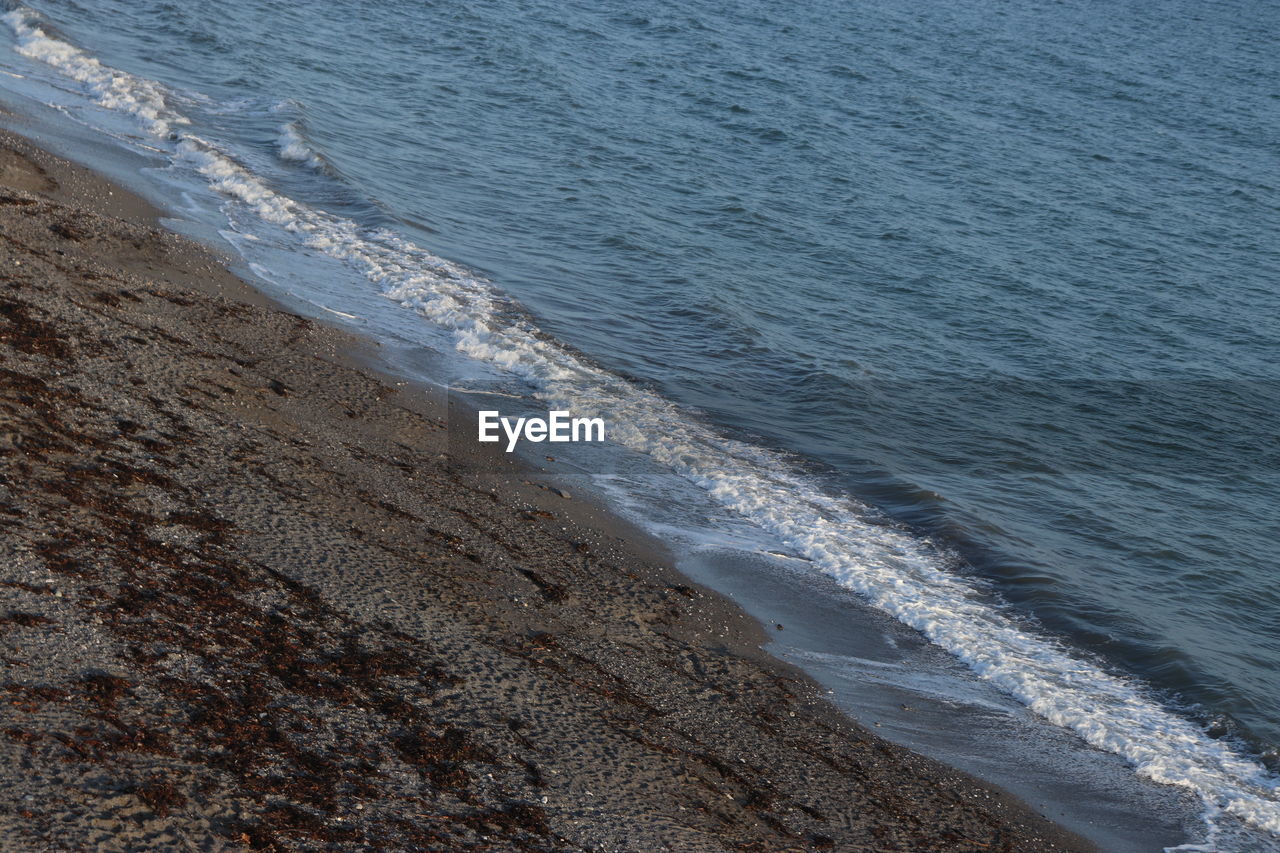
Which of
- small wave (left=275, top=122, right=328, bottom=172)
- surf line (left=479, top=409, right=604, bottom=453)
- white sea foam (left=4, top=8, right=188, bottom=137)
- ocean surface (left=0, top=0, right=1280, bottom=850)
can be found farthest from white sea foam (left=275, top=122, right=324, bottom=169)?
surf line (left=479, top=409, right=604, bottom=453)

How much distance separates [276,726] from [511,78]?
2355 centimetres

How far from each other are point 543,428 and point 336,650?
214 inches

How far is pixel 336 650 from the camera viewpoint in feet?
21.6

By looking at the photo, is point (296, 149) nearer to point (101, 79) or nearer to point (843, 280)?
point (101, 79)

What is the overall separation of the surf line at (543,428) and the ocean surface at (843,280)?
285 millimetres

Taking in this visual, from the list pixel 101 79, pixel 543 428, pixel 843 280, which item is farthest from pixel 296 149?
pixel 543 428

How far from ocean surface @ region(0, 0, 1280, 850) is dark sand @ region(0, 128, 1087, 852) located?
2.01 m

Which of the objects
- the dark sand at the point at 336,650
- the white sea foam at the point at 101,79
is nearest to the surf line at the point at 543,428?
the dark sand at the point at 336,650

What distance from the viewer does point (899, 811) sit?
23.2 feet

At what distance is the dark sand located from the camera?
5.34 meters

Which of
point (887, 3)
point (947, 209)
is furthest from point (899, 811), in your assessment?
point (887, 3)

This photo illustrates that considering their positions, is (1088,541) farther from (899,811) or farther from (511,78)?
(511,78)

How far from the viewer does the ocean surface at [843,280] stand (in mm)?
10625

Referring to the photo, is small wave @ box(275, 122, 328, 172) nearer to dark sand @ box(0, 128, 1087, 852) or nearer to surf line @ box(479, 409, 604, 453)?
dark sand @ box(0, 128, 1087, 852)
